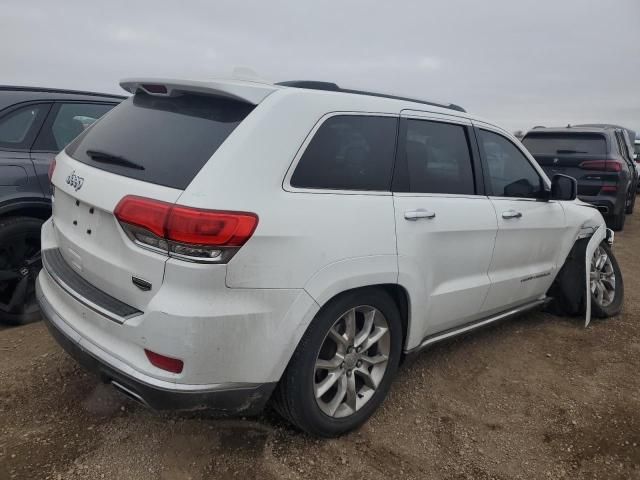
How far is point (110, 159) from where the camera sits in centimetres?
234

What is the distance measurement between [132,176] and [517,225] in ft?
8.15

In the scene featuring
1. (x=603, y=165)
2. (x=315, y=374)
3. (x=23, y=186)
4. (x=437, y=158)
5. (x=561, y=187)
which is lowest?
(x=315, y=374)

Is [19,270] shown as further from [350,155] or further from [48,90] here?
[350,155]

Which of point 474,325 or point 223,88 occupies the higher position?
point 223,88

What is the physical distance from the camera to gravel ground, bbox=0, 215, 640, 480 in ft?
7.89

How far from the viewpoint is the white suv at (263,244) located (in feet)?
6.44

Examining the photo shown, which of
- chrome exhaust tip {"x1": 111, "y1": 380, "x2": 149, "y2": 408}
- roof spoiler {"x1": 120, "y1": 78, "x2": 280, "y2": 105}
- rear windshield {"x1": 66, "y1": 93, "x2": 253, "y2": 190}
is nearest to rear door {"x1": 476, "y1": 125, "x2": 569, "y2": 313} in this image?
roof spoiler {"x1": 120, "y1": 78, "x2": 280, "y2": 105}

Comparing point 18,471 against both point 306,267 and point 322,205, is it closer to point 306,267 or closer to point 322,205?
point 306,267

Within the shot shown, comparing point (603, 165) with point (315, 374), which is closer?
point (315, 374)

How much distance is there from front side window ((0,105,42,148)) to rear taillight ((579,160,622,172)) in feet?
25.5

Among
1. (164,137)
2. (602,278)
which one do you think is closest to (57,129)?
(164,137)

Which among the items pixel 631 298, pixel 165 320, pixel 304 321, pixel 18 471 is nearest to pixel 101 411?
pixel 18 471

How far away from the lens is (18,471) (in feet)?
7.52

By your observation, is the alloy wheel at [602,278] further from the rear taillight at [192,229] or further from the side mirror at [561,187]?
the rear taillight at [192,229]
